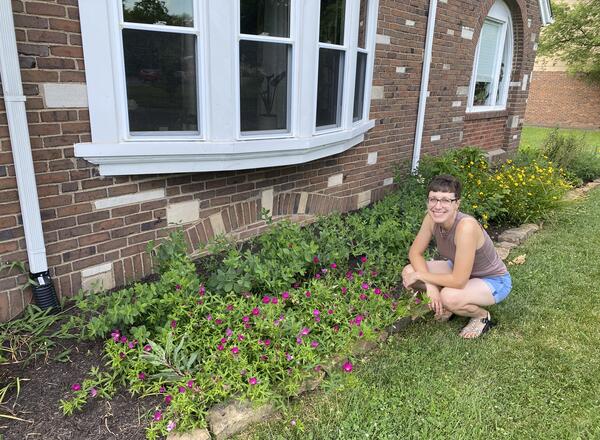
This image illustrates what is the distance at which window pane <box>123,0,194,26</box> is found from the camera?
2906 mm

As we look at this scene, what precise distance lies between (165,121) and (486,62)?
279 inches

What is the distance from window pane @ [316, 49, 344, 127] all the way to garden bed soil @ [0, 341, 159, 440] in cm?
290

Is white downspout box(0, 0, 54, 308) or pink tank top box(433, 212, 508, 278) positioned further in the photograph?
pink tank top box(433, 212, 508, 278)

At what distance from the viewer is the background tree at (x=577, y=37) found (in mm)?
20891

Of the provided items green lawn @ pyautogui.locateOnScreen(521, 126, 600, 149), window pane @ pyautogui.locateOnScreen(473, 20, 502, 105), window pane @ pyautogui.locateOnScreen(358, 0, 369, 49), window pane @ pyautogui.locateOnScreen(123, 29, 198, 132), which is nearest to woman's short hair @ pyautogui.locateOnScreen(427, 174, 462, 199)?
window pane @ pyautogui.locateOnScreen(123, 29, 198, 132)

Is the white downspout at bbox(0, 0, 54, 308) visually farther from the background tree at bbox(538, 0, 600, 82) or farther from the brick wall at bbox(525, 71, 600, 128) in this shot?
the background tree at bbox(538, 0, 600, 82)

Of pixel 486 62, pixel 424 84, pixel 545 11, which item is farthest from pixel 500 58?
pixel 424 84

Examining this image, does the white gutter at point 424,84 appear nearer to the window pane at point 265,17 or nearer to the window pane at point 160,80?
the window pane at point 265,17

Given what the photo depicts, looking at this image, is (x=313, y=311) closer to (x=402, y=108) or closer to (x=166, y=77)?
(x=166, y=77)

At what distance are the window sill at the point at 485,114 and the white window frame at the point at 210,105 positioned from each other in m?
4.22

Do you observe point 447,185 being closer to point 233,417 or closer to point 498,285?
point 498,285

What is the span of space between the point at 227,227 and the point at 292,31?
1.70 meters

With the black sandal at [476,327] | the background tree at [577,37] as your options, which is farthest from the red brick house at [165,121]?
the background tree at [577,37]

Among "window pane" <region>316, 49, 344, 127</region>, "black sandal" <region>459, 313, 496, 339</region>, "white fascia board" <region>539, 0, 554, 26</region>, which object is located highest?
"white fascia board" <region>539, 0, 554, 26</region>
